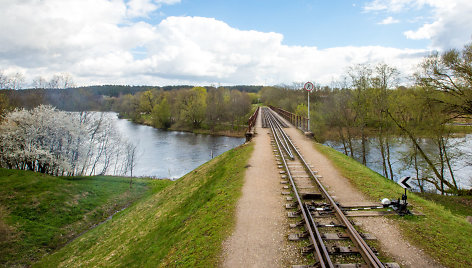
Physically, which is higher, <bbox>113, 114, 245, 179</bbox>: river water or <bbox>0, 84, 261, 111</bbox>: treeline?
<bbox>0, 84, 261, 111</bbox>: treeline

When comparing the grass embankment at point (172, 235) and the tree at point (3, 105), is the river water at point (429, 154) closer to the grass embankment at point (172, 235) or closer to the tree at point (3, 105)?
the grass embankment at point (172, 235)

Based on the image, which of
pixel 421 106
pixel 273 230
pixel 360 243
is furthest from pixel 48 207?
pixel 421 106

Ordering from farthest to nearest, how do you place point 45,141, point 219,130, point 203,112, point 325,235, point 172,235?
point 203,112
point 219,130
point 45,141
point 172,235
point 325,235

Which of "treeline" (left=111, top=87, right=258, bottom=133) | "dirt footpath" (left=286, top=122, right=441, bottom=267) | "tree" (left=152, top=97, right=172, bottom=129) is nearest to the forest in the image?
"dirt footpath" (left=286, top=122, right=441, bottom=267)

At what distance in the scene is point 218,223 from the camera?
8.25m

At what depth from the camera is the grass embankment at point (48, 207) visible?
16859 millimetres

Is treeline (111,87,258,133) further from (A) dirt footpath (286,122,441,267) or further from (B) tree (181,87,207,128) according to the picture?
(A) dirt footpath (286,122,441,267)

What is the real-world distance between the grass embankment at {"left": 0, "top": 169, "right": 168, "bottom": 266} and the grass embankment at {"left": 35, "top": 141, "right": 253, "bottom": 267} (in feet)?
7.60

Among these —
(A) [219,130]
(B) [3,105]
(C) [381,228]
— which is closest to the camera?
(C) [381,228]

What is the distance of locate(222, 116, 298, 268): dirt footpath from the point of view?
6.11 m

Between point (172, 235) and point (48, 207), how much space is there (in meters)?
18.1

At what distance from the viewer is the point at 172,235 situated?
9758 mm

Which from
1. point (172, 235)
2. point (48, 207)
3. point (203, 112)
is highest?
point (203, 112)

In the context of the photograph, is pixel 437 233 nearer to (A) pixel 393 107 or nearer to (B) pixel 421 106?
(B) pixel 421 106
